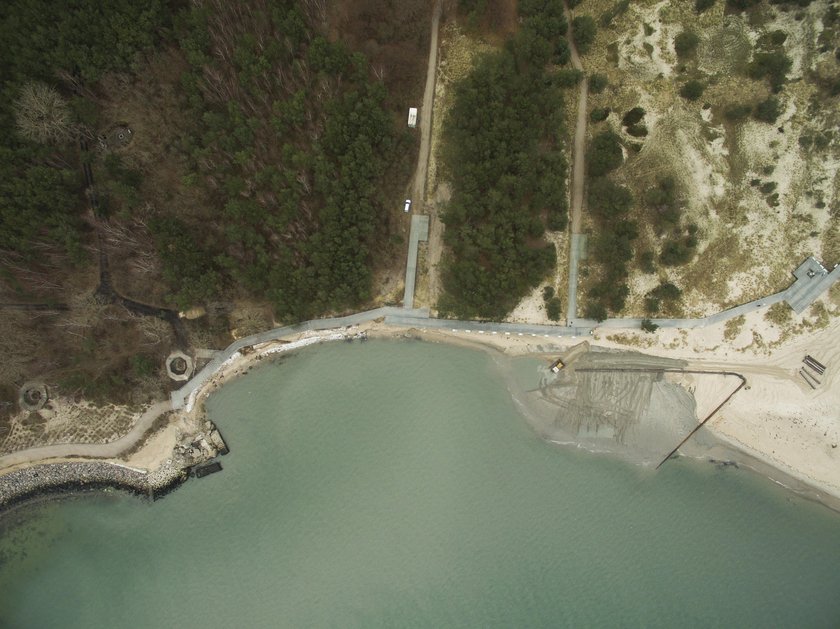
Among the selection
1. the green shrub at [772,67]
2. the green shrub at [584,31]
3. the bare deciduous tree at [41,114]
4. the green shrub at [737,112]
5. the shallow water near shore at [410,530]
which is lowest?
the shallow water near shore at [410,530]

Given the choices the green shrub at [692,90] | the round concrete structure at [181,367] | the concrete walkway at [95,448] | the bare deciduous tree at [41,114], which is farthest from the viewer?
the round concrete structure at [181,367]

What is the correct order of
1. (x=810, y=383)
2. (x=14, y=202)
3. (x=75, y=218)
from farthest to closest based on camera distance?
(x=810, y=383), (x=75, y=218), (x=14, y=202)

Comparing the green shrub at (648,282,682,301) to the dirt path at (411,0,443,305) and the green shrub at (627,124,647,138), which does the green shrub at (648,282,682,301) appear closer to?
the green shrub at (627,124,647,138)

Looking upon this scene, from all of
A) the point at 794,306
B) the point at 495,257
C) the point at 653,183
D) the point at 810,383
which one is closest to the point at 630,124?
the point at 653,183

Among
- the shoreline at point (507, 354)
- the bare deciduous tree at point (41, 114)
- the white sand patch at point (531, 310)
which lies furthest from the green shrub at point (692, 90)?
the bare deciduous tree at point (41, 114)

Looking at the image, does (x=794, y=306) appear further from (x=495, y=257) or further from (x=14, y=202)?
(x=14, y=202)

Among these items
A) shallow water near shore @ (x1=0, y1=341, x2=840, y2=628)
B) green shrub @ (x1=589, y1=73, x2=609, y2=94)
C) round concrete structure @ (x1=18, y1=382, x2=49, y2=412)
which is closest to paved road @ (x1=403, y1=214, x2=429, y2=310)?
shallow water near shore @ (x1=0, y1=341, x2=840, y2=628)

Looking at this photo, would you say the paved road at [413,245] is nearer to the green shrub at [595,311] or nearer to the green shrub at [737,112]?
the green shrub at [595,311]
